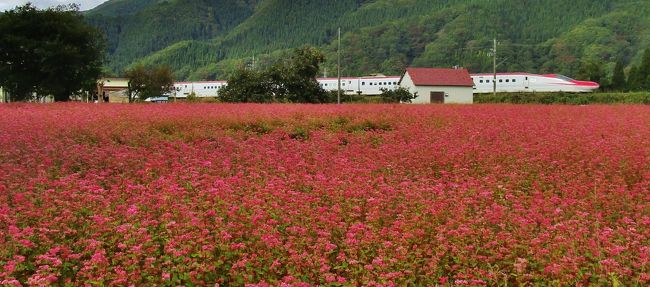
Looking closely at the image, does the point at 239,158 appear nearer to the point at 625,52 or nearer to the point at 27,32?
the point at 27,32

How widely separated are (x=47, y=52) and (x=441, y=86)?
3766 cm

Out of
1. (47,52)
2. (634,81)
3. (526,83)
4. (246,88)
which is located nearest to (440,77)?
(526,83)

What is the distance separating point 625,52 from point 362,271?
140718 millimetres

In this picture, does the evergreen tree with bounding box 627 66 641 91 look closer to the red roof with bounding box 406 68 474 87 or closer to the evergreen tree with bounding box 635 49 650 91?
the evergreen tree with bounding box 635 49 650 91

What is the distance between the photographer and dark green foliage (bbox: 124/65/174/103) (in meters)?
69.6

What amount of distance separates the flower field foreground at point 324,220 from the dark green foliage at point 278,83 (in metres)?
32.1

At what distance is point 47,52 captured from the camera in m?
35.3

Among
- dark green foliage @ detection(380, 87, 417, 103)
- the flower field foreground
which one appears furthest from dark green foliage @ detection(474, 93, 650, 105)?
the flower field foreground

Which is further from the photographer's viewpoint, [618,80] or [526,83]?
[618,80]

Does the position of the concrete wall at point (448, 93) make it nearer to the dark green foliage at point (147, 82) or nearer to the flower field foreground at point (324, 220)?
the dark green foliage at point (147, 82)

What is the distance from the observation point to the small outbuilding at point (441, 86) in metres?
58.6

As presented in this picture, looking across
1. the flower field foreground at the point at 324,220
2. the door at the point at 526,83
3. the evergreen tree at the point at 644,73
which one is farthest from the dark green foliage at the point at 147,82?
the flower field foreground at the point at 324,220

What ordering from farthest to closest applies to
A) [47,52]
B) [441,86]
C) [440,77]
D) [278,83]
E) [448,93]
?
[440,77] < [441,86] < [448,93] < [278,83] < [47,52]

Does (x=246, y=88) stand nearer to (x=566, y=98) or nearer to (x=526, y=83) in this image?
(x=566, y=98)
